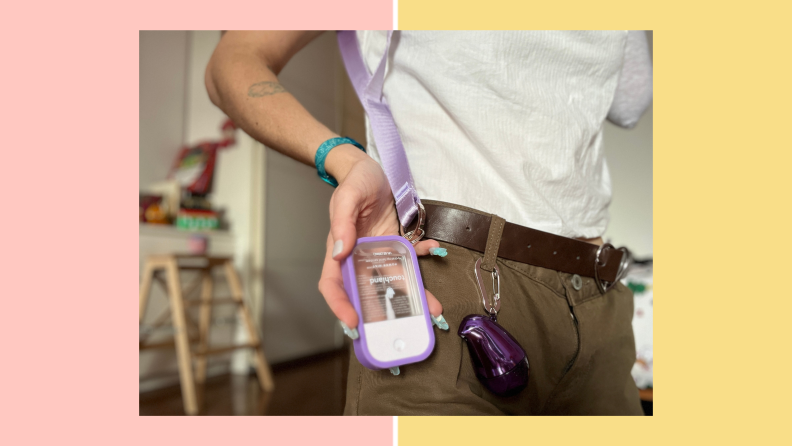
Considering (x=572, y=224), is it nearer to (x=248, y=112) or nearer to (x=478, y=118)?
(x=478, y=118)

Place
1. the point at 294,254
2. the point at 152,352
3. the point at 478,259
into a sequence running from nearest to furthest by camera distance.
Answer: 1. the point at 478,259
2. the point at 152,352
3. the point at 294,254

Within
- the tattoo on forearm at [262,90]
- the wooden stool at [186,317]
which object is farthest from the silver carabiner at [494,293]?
the wooden stool at [186,317]

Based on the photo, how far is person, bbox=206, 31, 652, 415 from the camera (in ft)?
1.38

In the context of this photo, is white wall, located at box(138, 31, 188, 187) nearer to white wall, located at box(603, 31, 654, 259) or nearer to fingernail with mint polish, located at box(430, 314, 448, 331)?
white wall, located at box(603, 31, 654, 259)

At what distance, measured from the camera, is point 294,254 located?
8.85ft

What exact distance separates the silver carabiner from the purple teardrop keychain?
18 mm

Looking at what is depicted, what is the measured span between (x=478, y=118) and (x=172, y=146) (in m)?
2.47

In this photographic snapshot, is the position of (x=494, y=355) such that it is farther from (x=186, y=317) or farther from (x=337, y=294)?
(x=186, y=317)

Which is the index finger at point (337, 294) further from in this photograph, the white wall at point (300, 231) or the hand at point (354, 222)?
the white wall at point (300, 231)

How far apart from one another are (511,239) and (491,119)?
0.44 feet

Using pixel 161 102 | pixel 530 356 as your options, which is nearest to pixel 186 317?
pixel 161 102

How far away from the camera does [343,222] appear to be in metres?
0.34

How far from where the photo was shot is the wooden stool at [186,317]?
5.75 feet

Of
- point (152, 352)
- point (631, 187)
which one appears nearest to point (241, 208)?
point (152, 352)
